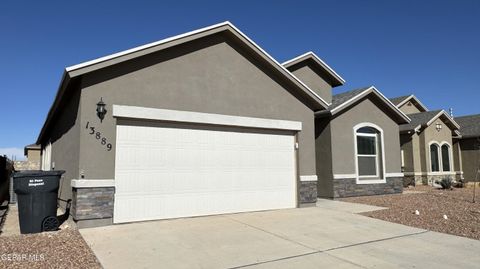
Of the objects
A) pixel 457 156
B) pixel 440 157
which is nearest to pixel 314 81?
pixel 440 157

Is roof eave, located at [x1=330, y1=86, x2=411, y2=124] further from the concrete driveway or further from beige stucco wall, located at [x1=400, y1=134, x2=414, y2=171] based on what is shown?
the concrete driveway

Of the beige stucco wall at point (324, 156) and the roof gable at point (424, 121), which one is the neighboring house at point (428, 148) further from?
the beige stucco wall at point (324, 156)

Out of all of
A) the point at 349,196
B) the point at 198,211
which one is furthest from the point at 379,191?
the point at 198,211

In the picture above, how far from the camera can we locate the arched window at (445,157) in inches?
868

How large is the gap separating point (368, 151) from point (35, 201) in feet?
41.8

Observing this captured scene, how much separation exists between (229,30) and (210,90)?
78.5 inches

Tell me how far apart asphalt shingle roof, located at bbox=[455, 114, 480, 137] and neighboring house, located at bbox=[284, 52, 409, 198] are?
1097 centimetres

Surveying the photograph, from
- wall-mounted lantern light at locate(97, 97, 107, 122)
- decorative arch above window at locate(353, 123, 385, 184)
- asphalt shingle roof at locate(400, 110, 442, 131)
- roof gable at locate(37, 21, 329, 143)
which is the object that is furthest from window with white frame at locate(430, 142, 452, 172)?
wall-mounted lantern light at locate(97, 97, 107, 122)

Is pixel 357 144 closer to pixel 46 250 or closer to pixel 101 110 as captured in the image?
pixel 101 110

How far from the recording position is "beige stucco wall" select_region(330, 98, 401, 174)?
563 inches

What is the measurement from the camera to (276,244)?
680cm

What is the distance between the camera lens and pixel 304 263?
18.6 feet

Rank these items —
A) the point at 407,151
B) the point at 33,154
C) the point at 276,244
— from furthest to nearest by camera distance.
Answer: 1. the point at 33,154
2. the point at 407,151
3. the point at 276,244

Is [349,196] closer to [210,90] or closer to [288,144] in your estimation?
[288,144]
